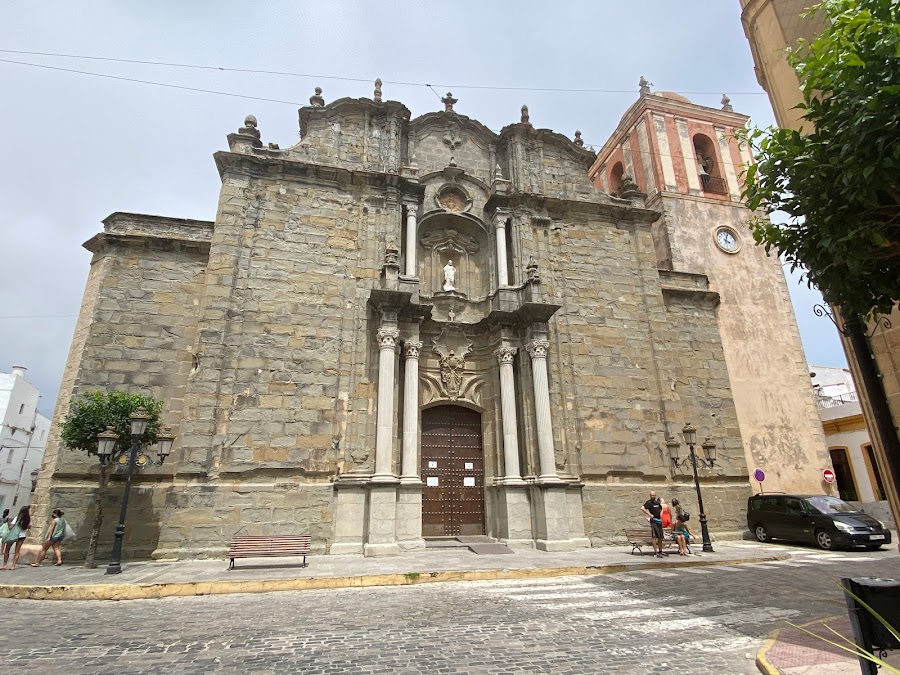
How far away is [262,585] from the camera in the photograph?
26.4 feet

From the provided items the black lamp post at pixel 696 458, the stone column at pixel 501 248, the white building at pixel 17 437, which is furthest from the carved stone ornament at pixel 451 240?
the white building at pixel 17 437

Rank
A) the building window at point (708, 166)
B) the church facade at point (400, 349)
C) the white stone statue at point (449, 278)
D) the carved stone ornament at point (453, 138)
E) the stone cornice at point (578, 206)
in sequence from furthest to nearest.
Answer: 1. the building window at point (708, 166)
2. the carved stone ornament at point (453, 138)
3. the stone cornice at point (578, 206)
4. the white stone statue at point (449, 278)
5. the church facade at point (400, 349)

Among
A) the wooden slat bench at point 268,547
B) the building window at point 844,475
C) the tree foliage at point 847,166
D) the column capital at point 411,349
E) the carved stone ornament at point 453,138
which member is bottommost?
the wooden slat bench at point 268,547

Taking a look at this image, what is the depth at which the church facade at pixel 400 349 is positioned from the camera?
11.7 metres

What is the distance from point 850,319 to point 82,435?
13.3m

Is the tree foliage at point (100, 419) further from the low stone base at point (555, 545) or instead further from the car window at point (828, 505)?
the car window at point (828, 505)

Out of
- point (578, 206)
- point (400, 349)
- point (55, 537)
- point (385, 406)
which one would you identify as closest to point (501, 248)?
point (578, 206)

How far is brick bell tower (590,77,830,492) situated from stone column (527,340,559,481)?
4.29m

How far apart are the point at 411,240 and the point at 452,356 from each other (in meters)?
3.71

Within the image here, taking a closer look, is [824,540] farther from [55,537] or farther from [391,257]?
[55,537]

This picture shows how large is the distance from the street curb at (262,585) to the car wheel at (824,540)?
21.9ft

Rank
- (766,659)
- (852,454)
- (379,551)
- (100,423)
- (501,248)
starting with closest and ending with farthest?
1. (766,659)
2. (100,423)
3. (379,551)
4. (501,248)
5. (852,454)

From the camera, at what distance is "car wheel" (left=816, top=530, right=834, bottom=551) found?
12336 mm

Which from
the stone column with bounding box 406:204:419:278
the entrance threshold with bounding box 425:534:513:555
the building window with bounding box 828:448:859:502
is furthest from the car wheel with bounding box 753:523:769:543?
the stone column with bounding box 406:204:419:278
